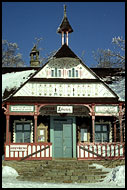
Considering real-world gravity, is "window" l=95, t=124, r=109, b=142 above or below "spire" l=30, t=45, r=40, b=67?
below

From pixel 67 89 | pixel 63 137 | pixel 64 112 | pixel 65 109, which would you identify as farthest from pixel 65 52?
pixel 63 137

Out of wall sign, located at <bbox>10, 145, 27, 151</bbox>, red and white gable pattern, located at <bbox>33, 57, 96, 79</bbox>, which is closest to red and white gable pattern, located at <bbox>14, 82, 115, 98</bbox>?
red and white gable pattern, located at <bbox>33, 57, 96, 79</bbox>

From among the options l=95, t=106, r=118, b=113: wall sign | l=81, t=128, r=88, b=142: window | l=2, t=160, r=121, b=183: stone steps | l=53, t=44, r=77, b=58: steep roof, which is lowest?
l=2, t=160, r=121, b=183: stone steps

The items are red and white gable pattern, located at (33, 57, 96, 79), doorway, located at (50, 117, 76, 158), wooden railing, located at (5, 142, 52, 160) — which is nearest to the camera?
wooden railing, located at (5, 142, 52, 160)

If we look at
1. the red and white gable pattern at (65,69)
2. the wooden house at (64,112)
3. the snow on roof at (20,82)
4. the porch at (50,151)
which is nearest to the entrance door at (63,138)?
the wooden house at (64,112)

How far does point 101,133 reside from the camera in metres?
22.0

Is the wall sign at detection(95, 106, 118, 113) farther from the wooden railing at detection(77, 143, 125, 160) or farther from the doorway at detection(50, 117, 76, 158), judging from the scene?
the doorway at detection(50, 117, 76, 158)

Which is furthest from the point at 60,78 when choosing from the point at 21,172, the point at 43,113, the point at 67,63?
the point at 21,172

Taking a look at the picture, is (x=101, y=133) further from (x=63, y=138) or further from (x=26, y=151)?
(x=26, y=151)

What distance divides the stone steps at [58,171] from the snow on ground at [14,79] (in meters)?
5.91

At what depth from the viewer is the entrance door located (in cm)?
2131

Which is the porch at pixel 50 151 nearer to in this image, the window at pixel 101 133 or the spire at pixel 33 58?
the window at pixel 101 133

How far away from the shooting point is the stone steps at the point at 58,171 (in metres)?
16.3

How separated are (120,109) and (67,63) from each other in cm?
425
